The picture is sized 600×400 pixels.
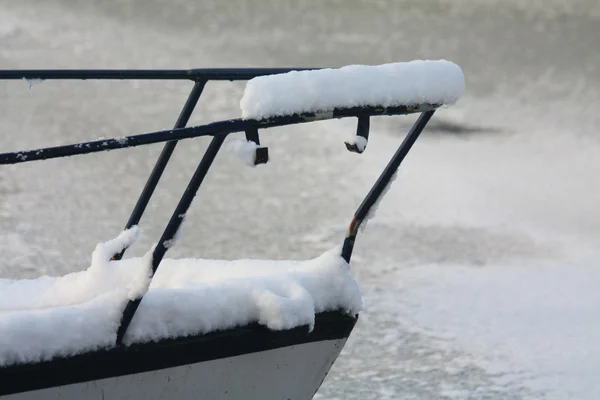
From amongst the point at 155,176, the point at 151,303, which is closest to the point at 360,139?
the point at 151,303

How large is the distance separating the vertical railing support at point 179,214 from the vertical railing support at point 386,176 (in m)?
0.36

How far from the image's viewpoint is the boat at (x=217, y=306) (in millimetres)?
1767

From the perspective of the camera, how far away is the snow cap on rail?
1.75 meters

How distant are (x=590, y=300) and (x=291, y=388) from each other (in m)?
1.65

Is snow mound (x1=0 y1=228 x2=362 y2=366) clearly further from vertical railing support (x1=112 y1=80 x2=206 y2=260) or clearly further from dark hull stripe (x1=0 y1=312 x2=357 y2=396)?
vertical railing support (x1=112 y1=80 x2=206 y2=260)

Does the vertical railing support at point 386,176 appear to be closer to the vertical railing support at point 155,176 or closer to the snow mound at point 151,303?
the snow mound at point 151,303

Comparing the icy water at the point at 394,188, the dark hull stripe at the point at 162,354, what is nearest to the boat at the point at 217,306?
the dark hull stripe at the point at 162,354

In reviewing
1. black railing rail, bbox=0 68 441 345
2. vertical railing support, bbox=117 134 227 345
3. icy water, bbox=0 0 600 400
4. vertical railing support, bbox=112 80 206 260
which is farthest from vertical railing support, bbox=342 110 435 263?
icy water, bbox=0 0 600 400

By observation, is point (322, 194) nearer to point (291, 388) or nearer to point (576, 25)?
point (291, 388)

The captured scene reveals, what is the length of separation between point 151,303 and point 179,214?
0.22 metres

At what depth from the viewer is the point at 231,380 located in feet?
6.64

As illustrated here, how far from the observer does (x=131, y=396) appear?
1924 mm

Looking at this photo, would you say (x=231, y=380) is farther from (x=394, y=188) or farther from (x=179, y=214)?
(x=394, y=188)

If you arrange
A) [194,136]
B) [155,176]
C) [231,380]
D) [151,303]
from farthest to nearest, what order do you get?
[155,176]
[231,380]
[151,303]
[194,136]
